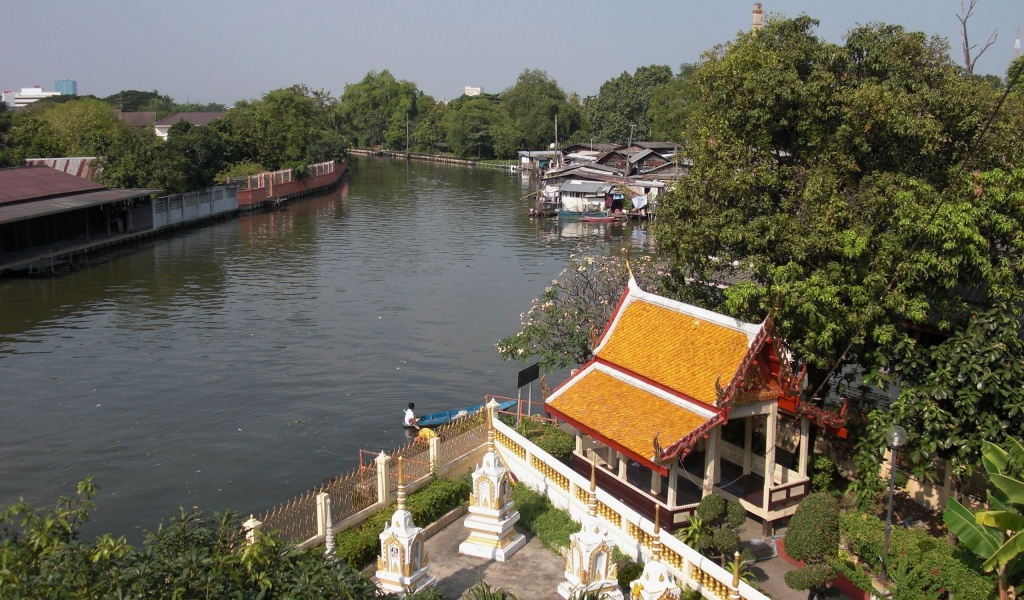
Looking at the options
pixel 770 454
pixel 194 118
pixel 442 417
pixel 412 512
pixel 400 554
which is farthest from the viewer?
pixel 194 118

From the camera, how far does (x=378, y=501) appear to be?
1559 cm

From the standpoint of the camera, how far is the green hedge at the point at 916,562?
→ 11297mm

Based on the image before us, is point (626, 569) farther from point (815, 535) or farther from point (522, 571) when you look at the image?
point (815, 535)

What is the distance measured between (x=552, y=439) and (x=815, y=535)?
6.36 m

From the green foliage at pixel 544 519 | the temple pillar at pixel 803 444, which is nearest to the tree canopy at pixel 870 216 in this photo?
the temple pillar at pixel 803 444

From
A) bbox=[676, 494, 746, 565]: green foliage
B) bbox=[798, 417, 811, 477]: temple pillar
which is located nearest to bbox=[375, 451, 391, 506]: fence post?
bbox=[676, 494, 746, 565]: green foliage

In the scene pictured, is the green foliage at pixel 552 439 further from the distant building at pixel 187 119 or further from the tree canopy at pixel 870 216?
the distant building at pixel 187 119

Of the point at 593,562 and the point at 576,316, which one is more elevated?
the point at 576,316

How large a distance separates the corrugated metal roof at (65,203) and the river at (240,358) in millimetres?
3210

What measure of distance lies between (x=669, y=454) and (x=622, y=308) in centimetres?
444

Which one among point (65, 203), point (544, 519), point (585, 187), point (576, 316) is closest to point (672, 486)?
point (544, 519)

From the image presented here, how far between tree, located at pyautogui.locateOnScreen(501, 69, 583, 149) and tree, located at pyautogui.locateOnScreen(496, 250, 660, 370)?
9965 cm

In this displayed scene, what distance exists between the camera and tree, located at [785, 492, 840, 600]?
12.8m

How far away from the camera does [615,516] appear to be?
1434 centimetres
